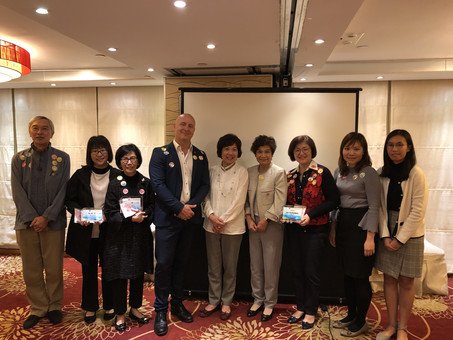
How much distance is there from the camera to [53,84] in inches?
192

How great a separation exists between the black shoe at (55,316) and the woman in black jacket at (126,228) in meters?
0.51

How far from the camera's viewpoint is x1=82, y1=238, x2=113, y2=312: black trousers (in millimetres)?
2680

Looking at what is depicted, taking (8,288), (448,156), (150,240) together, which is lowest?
(8,288)

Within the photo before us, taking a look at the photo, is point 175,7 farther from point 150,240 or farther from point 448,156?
point 448,156

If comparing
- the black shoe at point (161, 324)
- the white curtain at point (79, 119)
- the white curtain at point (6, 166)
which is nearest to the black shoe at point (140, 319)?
the black shoe at point (161, 324)

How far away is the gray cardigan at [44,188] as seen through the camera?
266 cm

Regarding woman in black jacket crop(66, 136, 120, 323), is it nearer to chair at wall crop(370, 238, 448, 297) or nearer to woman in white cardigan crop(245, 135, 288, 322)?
woman in white cardigan crop(245, 135, 288, 322)

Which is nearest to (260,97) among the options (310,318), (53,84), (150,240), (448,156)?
(150,240)

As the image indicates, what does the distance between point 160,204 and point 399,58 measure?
10.6 ft

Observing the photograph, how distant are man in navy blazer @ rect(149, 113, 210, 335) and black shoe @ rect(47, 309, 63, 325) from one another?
81cm

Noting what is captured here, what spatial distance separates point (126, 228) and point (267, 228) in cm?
109

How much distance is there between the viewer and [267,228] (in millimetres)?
2824

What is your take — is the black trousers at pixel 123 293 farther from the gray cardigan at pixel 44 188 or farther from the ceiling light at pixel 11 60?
the ceiling light at pixel 11 60

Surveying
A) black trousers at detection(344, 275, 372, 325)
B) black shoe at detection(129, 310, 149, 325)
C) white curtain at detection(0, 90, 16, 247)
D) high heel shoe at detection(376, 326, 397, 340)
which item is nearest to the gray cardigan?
black shoe at detection(129, 310, 149, 325)
